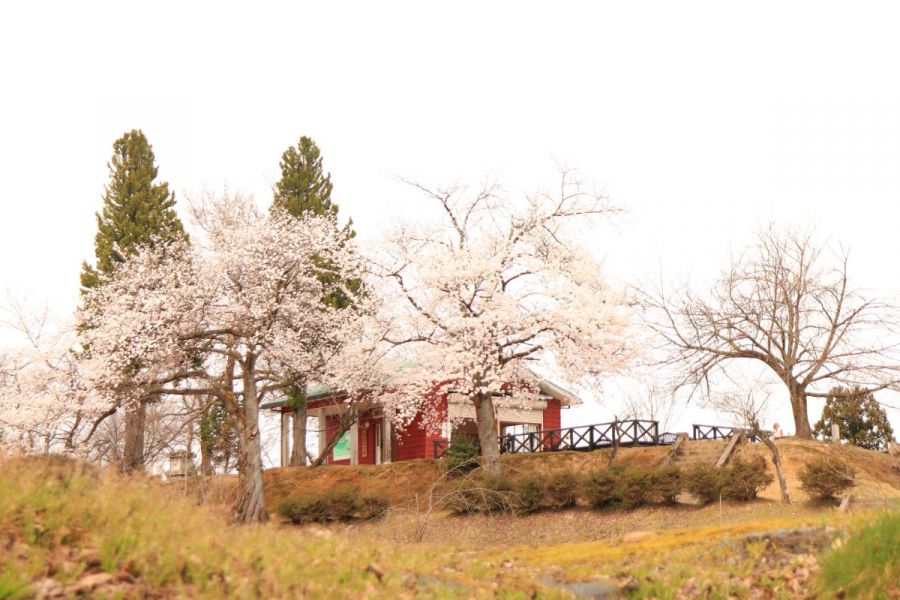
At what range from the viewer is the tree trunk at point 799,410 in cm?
3350

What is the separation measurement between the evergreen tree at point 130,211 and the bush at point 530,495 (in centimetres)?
1877

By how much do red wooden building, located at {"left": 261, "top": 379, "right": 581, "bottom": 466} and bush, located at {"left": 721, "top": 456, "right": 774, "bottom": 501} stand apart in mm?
16605

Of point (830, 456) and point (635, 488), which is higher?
point (830, 456)

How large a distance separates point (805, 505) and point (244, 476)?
18024 millimetres

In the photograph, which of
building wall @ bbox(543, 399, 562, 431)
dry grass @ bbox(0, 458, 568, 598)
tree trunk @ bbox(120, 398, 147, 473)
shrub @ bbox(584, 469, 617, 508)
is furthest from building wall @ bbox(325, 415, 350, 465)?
dry grass @ bbox(0, 458, 568, 598)

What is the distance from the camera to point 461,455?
109 ft

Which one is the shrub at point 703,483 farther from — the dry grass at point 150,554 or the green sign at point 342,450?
the green sign at point 342,450

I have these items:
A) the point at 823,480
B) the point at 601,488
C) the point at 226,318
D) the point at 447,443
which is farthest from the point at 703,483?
the point at 226,318

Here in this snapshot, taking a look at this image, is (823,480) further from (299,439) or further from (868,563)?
(299,439)

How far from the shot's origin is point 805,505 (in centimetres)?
2386

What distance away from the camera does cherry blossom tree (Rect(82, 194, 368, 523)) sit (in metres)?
30.9

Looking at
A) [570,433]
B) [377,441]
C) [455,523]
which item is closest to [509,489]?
[455,523]

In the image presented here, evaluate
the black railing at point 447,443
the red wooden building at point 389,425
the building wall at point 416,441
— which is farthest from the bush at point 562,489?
the building wall at point 416,441

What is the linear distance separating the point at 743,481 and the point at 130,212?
89.7 ft
